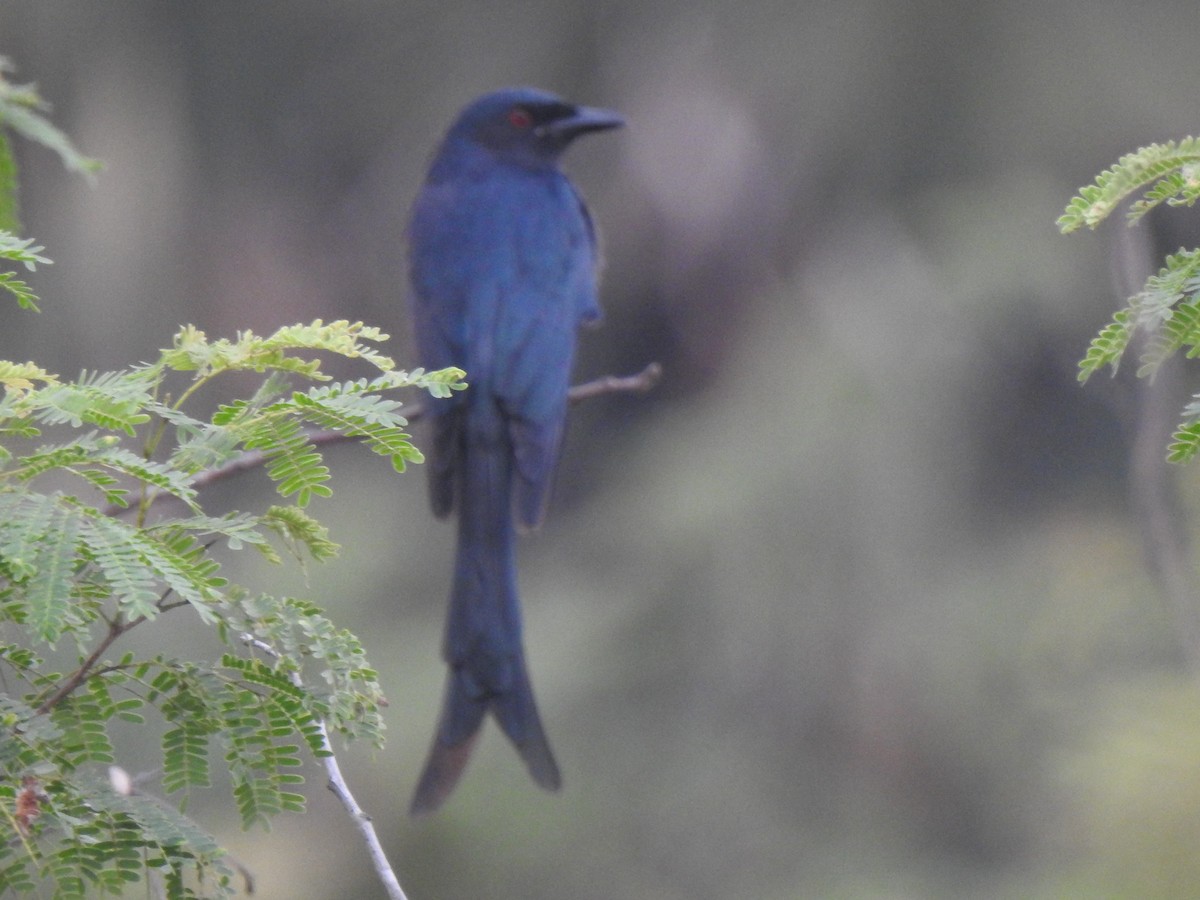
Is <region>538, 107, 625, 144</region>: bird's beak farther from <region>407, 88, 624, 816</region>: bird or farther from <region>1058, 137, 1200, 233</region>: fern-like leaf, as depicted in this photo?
<region>1058, 137, 1200, 233</region>: fern-like leaf

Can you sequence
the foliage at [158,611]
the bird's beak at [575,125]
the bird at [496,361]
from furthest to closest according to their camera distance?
1. the bird's beak at [575,125]
2. the bird at [496,361]
3. the foliage at [158,611]

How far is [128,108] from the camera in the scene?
295 inches

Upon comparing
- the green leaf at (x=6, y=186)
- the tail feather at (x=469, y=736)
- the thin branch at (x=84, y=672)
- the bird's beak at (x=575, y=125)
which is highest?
the bird's beak at (x=575, y=125)

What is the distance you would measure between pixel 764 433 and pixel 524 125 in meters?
2.44

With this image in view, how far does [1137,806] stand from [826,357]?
2.85 meters

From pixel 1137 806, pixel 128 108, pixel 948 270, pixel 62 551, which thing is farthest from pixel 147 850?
pixel 128 108

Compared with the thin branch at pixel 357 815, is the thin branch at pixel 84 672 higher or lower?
higher

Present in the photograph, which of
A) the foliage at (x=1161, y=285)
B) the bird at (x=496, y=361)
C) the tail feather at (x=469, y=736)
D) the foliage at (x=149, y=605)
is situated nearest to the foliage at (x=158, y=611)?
the foliage at (x=149, y=605)

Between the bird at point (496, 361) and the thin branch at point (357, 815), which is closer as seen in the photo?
the thin branch at point (357, 815)

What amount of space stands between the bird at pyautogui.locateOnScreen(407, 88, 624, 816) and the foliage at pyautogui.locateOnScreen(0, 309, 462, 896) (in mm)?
1450

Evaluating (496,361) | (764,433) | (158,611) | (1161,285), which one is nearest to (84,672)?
(158,611)

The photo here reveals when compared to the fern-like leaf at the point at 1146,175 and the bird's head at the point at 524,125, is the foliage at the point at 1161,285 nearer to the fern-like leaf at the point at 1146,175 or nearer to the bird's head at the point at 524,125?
the fern-like leaf at the point at 1146,175

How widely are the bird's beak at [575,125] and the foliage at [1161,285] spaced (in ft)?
9.42

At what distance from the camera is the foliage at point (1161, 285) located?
4.03 ft
